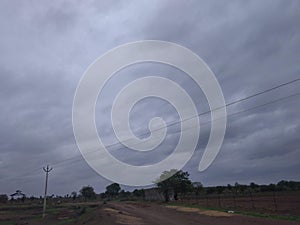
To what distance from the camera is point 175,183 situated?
76938 mm

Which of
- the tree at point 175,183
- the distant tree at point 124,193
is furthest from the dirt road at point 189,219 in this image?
the distant tree at point 124,193

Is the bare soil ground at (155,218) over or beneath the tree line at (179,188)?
beneath

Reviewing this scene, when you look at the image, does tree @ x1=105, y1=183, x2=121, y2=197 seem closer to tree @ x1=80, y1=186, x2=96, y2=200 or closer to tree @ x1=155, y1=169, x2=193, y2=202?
tree @ x1=80, y1=186, x2=96, y2=200

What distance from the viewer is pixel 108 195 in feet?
488

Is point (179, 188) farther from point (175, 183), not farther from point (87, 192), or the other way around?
point (87, 192)

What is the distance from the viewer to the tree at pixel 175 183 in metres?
77.1

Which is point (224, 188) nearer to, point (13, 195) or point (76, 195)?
point (76, 195)

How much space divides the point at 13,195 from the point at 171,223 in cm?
11415

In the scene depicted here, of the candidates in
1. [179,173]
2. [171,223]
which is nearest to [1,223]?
[171,223]

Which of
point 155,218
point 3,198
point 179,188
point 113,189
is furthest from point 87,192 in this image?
point 155,218

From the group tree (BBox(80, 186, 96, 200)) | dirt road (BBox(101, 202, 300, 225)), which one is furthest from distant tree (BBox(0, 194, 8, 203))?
dirt road (BBox(101, 202, 300, 225))

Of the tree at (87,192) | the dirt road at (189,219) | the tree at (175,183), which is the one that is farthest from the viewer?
the tree at (87,192)

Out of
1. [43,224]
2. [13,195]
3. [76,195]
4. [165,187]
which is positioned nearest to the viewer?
[43,224]

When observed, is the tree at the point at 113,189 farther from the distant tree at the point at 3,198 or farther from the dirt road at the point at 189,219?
the dirt road at the point at 189,219
